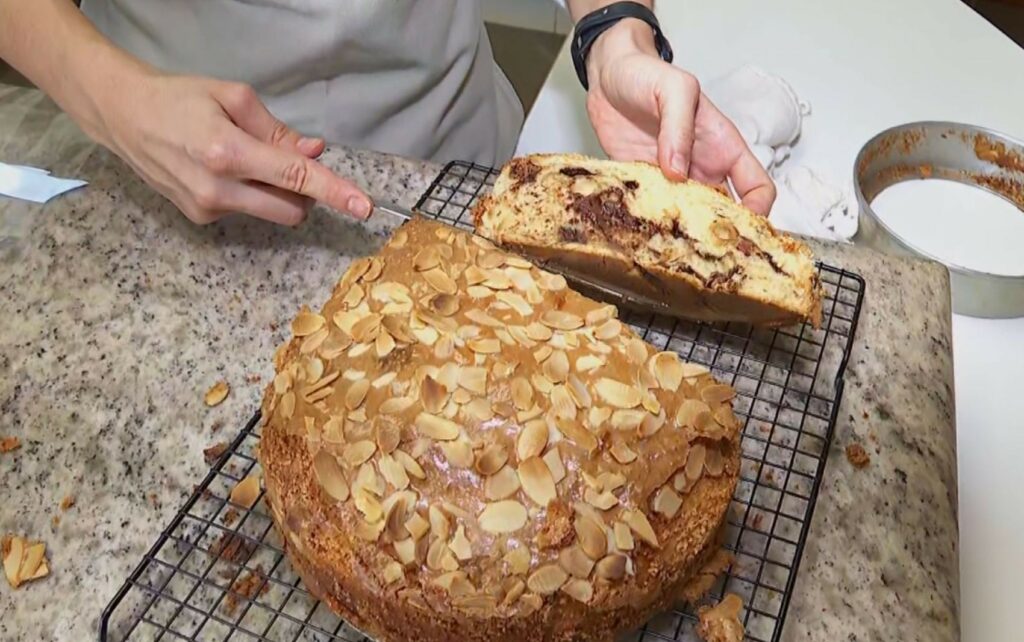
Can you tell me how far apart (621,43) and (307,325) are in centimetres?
67

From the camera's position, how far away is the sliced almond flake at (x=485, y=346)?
848mm

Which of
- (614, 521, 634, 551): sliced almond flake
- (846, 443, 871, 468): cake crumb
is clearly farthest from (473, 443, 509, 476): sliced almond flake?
(846, 443, 871, 468): cake crumb

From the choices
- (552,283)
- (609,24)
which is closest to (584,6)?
(609,24)

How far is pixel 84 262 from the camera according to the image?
1.18 m

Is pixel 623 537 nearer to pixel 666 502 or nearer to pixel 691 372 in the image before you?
pixel 666 502

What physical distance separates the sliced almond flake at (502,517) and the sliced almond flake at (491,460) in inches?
1.1

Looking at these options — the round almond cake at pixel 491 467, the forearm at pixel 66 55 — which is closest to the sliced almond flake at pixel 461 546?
the round almond cake at pixel 491 467

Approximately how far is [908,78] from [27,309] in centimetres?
146

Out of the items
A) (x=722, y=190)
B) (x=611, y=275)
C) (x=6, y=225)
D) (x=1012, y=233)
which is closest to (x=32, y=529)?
(x=6, y=225)

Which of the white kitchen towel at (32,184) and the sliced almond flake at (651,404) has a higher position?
the sliced almond flake at (651,404)

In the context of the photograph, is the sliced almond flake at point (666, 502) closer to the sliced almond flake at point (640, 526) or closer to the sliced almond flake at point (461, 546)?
the sliced almond flake at point (640, 526)

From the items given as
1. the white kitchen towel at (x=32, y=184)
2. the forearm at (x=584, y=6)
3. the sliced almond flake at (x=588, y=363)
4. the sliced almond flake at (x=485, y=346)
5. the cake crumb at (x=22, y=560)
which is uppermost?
the forearm at (x=584, y=6)

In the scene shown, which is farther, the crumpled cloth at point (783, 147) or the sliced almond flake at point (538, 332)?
the crumpled cloth at point (783, 147)

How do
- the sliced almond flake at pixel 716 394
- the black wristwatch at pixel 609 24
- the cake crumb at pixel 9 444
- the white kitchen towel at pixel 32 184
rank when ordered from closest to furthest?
the sliced almond flake at pixel 716 394
the cake crumb at pixel 9 444
the white kitchen towel at pixel 32 184
the black wristwatch at pixel 609 24
